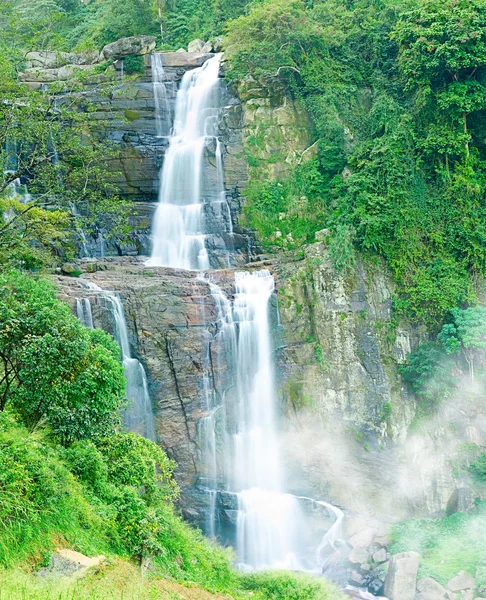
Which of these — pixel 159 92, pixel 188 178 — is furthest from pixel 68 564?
pixel 159 92

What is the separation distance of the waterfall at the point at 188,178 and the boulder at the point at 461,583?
13.3 metres

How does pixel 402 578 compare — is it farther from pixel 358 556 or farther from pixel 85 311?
pixel 85 311

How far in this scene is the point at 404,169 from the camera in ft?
71.0

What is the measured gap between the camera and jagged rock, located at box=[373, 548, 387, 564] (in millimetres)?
16625

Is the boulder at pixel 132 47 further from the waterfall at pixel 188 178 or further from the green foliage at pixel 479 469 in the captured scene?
the green foliage at pixel 479 469

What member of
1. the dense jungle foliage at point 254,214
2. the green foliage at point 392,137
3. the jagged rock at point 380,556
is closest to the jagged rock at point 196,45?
the dense jungle foliage at point 254,214

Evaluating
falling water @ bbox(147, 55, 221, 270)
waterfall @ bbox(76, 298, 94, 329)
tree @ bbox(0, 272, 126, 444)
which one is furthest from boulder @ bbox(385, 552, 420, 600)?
falling water @ bbox(147, 55, 221, 270)

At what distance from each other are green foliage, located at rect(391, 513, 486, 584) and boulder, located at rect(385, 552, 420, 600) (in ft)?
1.08

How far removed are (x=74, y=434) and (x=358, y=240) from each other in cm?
1319

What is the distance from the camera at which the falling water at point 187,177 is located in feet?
74.3

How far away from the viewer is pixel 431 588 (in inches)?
580

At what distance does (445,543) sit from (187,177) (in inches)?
641

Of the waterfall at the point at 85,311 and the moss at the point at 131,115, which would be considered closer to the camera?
the waterfall at the point at 85,311

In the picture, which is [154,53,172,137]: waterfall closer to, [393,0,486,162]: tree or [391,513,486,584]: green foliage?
[393,0,486,162]: tree
